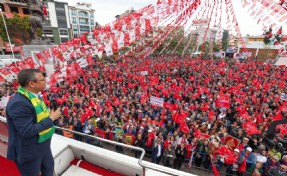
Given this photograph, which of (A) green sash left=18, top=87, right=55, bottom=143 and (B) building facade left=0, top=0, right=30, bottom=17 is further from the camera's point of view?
(B) building facade left=0, top=0, right=30, bottom=17

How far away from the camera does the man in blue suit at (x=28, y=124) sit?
1.81 m

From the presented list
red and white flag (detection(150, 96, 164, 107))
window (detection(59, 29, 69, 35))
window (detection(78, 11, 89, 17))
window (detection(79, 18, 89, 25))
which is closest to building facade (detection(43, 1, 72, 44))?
window (detection(59, 29, 69, 35))

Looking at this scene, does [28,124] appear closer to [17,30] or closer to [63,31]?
[17,30]

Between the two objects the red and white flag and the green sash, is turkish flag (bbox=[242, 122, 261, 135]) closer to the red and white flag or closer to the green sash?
the red and white flag

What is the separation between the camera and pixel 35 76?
1.98 meters

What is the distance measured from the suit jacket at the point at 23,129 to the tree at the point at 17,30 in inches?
1519

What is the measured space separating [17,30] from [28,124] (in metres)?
39.2

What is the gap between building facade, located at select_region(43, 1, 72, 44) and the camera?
5409cm

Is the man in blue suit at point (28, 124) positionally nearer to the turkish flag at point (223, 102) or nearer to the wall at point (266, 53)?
the turkish flag at point (223, 102)

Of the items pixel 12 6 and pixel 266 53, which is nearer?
pixel 12 6

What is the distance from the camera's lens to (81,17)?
71.0m

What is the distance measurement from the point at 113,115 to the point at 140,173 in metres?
7.22

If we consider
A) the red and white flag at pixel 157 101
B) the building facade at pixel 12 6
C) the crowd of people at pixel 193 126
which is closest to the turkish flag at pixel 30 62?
the crowd of people at pixel 193 126

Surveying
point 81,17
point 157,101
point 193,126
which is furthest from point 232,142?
point 81,17
